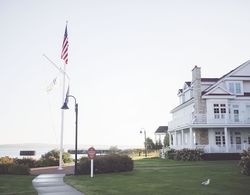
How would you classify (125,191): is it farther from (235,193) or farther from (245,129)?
(245,129)

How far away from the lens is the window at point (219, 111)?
38031mm

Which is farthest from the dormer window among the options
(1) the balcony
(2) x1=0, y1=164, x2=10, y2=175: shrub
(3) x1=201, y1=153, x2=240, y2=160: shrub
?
(2) x1=0, y1=164, x2=10, y2=175: shrub

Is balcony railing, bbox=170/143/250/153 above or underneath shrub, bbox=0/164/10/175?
above

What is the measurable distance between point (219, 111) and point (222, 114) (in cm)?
50

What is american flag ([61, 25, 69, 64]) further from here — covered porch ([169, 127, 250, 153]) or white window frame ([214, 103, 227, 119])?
white window frame ([214, 103, 227, 119])

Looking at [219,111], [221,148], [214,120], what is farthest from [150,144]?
[221,148]

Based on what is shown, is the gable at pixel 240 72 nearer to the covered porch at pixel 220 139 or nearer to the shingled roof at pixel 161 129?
the covered porch at pixel 220 139

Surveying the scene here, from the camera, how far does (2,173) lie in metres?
23.6

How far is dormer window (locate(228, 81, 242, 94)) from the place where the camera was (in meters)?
39.6

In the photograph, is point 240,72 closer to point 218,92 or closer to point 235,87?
point 235,87

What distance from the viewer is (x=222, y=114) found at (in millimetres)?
38125

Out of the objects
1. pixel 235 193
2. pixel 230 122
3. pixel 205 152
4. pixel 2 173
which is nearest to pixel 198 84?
pixel 230 122

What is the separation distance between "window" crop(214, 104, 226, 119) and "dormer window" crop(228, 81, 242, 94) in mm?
2729

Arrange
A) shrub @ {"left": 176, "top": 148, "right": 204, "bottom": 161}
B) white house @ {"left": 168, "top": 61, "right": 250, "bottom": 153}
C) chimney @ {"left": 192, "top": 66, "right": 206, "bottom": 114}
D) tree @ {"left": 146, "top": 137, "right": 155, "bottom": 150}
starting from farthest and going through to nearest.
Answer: tree @ {"left": 146, "top": 137, "right": 155, "bottom": 150}
chimney @ {"left": 192, "top": 66, "right": 206, "bottom": 114}
white house @ {"left": 168, "top": 61, "right": 250, "bottom": 153}
shrub @ {"left": 176, "top": 148, "right": 204, "bottom": 161}
